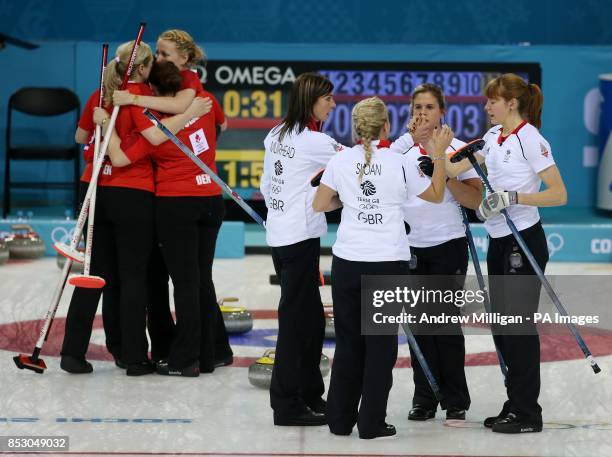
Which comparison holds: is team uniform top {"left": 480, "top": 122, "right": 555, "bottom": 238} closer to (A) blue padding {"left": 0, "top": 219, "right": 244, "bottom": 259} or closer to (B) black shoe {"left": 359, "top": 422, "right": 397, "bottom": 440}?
(B) black shoe {"left": 359, "top": 422, "right": 397, "bottom": 440}

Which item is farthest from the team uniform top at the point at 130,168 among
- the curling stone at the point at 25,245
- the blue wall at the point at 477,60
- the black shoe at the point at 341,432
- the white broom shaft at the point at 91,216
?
the blue wall at the point at 477,60

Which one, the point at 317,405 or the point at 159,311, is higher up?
the point at 159,311

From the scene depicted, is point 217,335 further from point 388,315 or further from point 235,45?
point 235,45

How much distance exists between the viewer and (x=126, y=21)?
1420 centimetres

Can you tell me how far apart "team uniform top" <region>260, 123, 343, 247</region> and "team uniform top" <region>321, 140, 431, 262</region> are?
36cm

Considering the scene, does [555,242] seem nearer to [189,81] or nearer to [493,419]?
[189,81]

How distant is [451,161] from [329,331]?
7.96 ft

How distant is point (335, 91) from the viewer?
475 inches

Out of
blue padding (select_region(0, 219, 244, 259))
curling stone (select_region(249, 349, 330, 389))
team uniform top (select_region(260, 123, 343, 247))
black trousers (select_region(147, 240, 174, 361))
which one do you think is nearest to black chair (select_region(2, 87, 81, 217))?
blue padding (select_region(0, 219, 244, 259))

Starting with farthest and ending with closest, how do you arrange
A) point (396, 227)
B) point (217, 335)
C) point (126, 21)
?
point (126, 21) → point (217, 335) → point (396, 227)

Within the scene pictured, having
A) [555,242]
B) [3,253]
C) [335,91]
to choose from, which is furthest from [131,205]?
[555,242]

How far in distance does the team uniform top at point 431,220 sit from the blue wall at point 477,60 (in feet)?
24.2

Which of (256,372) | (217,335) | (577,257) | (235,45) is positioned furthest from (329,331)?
(235,45)

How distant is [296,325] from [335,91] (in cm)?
692
